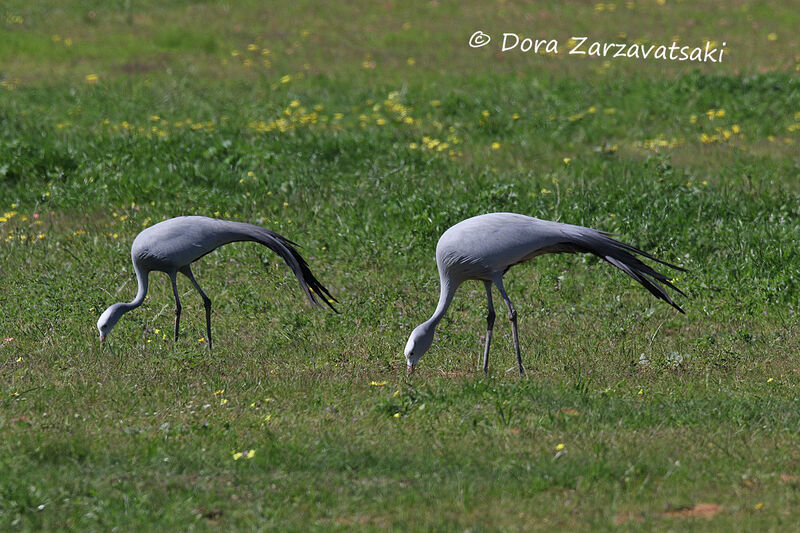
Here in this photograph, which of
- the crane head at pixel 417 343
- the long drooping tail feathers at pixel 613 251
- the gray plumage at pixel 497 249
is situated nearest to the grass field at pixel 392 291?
the crane head at pixel 417 343

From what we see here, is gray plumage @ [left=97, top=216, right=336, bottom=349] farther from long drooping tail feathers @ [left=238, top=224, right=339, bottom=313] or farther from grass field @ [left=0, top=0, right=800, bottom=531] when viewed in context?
grass field @ [left=0, top=0, right=800, bottom=531]

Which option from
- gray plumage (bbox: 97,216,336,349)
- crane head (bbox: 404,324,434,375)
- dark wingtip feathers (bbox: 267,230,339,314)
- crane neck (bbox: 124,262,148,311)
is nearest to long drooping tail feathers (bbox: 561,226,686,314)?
crane head (bbox: 404,324,434,375)

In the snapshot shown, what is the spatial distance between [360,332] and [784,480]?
13.7ft

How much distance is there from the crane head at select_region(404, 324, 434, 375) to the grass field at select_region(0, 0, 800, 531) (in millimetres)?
168

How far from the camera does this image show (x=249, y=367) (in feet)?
27.7

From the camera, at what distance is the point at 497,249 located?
304 inches

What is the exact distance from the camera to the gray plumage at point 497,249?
773 cm

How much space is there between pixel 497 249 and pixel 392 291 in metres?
2.53

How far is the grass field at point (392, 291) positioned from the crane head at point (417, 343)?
0.17m

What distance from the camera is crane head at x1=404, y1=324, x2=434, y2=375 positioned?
770 centimetres

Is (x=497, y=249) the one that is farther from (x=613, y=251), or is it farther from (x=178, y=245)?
(x=178, y=245)

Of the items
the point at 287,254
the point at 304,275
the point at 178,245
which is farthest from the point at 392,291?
the point at 178,245

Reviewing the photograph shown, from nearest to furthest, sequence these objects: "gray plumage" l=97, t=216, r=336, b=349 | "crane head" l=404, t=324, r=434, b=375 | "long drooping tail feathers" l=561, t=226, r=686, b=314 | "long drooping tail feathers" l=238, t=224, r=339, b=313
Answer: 1. "crane head" l=404, t=324, r=434, b=375
2. "long drooping tail feathers" l=561, t=226, r=686, b=314
3. "gray plumage" l=97, t=216, r=336, b=349
4. "long drooping tail feathers" l=238, t=224, r=339, b=313

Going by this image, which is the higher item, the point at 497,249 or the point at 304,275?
the point at 497,249
